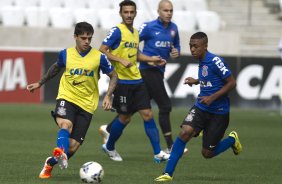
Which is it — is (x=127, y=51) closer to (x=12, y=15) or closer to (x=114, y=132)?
(x=114, y=132)

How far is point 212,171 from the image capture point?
11.8 m

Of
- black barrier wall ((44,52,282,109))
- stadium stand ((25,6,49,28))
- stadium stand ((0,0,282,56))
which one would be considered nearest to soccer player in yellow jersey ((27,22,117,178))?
black barrier wall ((44,52,282,109))

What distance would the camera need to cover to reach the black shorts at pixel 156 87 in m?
14.0

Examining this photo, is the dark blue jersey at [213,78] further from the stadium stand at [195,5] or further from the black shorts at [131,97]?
the stadium stand at [195,5]

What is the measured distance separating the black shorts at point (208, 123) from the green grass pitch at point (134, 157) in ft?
1.40

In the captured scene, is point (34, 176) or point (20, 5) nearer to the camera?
point (34, 176)

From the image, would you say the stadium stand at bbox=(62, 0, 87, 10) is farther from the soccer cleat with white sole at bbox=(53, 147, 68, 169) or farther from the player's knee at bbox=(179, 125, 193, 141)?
the soccer cleat with white sole at bbox=(53, 147, 68, 169)

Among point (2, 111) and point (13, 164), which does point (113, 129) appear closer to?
point (13, 164)

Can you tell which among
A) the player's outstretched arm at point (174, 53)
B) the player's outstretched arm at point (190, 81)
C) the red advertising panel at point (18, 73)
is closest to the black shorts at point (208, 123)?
the player's outstretched arm at point (190, 81)

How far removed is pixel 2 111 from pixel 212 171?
10922 millimetres

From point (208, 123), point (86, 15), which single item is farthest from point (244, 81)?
point (208, 123)

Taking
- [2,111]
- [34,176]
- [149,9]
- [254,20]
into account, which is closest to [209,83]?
[34,176]

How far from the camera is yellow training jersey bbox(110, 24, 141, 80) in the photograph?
1296 cm

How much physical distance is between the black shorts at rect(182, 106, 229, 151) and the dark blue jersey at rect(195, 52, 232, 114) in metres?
0.06
